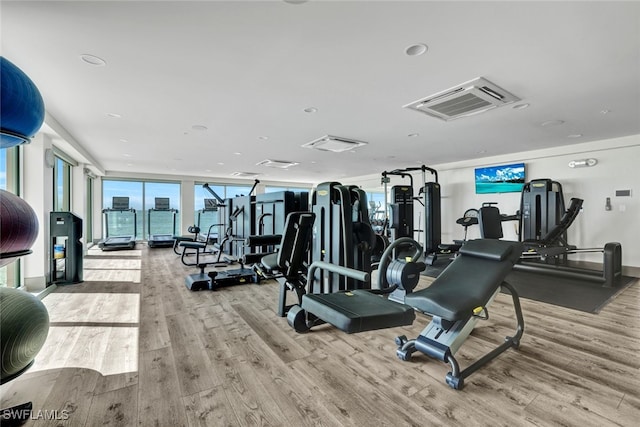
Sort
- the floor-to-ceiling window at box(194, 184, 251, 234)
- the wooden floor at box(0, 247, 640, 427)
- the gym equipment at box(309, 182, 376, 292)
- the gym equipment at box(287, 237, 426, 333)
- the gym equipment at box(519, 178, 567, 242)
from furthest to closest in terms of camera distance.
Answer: the floor-to-ceiling window at box(194, 184, 251, 234) → the gym equipment at box(519, 178, 567, 242) → the gym equipment at box(309, 182, 376, 292) → the wooden floor at box(0, 247, 640, 427) → the gym equipment at box(287, 237, 426, 333)

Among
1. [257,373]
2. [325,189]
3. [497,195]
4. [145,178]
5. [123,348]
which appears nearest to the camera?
[257,373]

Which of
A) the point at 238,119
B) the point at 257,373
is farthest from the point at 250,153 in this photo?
the point at 257,373

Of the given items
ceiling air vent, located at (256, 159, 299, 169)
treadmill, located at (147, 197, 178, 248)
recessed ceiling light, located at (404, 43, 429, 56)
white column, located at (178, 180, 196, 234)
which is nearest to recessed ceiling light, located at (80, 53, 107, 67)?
recessed ceiling light, located at (404, 43, 429, 56)

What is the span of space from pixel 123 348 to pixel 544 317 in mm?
4256

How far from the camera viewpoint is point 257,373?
2.16 meters

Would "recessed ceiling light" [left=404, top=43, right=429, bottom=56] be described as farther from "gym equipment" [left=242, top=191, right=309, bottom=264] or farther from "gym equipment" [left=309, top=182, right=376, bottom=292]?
"gym equipment" [left=242, top=191, right=309, bottom=264]

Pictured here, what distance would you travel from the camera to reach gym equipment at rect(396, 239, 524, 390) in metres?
2.00

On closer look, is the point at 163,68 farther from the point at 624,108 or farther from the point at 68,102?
the point at 624,108

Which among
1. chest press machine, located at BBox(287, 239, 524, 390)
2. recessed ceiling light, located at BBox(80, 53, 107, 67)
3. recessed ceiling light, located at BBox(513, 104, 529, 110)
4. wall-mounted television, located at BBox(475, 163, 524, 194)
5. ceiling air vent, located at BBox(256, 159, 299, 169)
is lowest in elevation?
chest press machine, located at BBox(287, 239, 524, 390)

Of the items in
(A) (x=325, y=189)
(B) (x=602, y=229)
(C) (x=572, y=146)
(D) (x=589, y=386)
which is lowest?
(D) (x=589, y=386)

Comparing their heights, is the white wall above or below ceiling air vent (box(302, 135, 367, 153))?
below

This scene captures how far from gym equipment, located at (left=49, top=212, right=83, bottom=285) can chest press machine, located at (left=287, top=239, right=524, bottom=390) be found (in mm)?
4109

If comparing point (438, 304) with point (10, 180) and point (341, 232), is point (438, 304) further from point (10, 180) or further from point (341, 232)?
point (10, 180)

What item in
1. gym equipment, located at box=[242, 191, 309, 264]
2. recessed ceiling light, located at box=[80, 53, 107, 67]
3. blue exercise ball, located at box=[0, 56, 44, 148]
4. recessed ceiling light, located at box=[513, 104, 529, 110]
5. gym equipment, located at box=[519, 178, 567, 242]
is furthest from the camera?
gym equipment, located at box=[519, 178, 567, 242]
